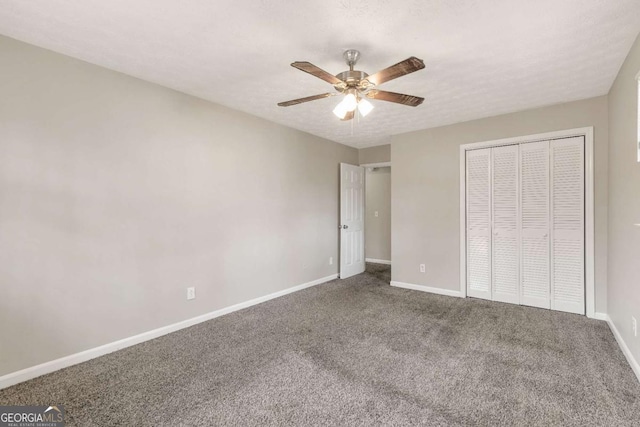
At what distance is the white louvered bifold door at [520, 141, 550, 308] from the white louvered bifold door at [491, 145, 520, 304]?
7 centimetres

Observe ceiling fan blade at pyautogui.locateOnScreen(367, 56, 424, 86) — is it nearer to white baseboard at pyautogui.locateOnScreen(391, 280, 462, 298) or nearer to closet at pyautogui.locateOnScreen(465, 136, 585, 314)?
closet at pyautogui.locateOnScreen(465, 136, 585, 314)

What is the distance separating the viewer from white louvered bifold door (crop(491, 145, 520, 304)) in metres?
3.86

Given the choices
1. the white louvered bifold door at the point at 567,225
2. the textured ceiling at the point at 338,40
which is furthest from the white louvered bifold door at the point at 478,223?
the textured ceiling at the point at 338,40

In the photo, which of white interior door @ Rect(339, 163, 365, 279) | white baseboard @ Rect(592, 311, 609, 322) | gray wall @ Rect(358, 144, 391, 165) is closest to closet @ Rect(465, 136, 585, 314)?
white baseboard @ Rect(592, 311, 609, 322)

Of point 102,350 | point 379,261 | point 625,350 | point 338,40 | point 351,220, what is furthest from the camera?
point 379,261

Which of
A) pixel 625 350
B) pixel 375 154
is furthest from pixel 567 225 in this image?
pixel 375 154

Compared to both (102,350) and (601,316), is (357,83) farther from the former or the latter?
(601,316)

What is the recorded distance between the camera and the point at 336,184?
5414 millimetres

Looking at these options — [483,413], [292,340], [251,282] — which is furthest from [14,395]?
[483,413]

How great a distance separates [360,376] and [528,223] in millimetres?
2963

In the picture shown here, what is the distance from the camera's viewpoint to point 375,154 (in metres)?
5.75

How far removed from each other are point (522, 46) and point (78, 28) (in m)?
3.20

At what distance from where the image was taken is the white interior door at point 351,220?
17.6 feet

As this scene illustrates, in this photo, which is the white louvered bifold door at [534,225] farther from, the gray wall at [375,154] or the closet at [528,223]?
the gray wall at [375,154]
